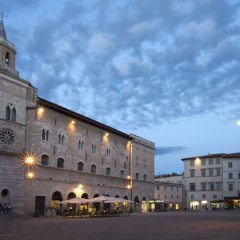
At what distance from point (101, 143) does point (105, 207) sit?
9600mm

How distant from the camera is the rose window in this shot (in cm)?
4506

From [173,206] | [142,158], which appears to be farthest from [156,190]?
[142,158]

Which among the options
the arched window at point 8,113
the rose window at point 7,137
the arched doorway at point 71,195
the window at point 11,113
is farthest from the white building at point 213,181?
the arched window at point 8,113

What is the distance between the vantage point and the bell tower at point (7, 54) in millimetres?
47406

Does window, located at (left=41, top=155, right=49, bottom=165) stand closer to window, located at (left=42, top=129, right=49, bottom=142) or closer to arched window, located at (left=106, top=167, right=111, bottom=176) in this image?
window, located at (left=42, top=129, right=49, bottom=142)

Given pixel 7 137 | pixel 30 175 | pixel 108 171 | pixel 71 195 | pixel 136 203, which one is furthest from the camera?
pixel 136 203

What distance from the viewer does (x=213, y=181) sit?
110 metres

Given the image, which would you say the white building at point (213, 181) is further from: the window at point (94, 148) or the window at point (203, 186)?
the window at point (94, 148)

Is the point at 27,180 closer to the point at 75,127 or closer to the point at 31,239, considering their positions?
the point at 75,127

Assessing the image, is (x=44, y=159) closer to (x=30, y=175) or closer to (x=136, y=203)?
(x=30, y=175)

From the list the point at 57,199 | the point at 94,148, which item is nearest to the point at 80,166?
the point at 94,148

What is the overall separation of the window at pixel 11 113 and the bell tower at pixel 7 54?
13.1 ft

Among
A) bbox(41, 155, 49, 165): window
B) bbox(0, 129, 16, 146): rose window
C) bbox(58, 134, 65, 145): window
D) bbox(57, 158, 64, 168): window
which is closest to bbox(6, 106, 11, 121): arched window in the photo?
bbox(0, 129, 16, 146): rose window

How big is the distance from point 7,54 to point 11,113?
6.81m
